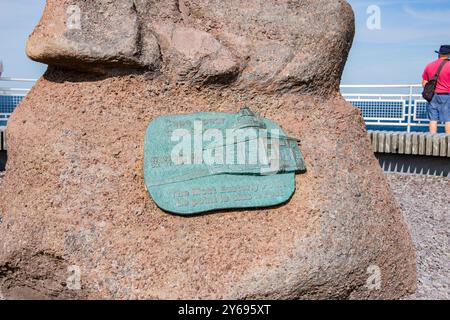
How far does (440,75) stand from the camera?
667 cm

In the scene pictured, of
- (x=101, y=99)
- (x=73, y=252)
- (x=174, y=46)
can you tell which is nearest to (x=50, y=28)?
(x=101, y=99)

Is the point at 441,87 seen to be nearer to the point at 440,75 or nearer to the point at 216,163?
the point at 440,75

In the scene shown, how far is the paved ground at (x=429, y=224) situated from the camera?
11.7 feet

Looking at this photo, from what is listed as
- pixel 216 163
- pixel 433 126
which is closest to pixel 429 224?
pixel 216 163

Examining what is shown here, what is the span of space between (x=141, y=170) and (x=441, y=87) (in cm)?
481

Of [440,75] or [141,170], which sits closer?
[141,170]

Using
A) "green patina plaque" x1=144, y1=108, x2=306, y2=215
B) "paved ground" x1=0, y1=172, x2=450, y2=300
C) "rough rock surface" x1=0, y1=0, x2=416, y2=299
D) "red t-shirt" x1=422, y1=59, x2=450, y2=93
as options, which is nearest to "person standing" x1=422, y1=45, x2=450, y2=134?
"red t-shirt" x1=422, y1=59, x2=450, y2=93

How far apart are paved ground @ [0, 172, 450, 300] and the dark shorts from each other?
120 cm

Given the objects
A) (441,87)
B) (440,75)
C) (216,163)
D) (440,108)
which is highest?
(216,163)

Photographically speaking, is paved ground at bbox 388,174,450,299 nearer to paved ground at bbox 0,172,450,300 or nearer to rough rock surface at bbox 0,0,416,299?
paved ground at bbox 0,172,450,300

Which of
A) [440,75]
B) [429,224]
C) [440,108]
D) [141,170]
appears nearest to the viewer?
[141,170]

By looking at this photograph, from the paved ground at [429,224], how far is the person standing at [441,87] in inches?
48.3
